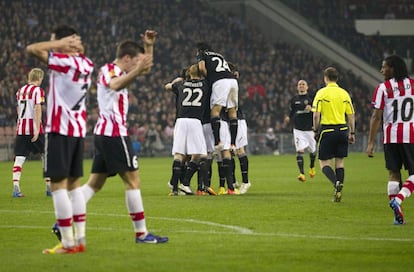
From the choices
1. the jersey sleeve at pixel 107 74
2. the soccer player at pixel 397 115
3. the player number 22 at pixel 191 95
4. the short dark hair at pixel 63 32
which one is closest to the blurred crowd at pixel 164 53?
the player number 22 at pixel 191 95

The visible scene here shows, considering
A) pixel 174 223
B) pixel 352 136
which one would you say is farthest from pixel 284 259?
pixel 352 136

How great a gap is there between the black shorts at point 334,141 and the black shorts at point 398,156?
13.3 ft

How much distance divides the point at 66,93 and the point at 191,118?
8641mm

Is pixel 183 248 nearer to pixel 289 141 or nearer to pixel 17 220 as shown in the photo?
pixel 17 220

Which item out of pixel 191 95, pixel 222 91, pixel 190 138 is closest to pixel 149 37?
pixel 191 95

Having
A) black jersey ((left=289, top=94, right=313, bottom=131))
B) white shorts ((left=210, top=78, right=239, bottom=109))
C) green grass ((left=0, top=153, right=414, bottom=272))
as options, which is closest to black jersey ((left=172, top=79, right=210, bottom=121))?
white shorts ((left=210, top=78, right=239, bottom=109))

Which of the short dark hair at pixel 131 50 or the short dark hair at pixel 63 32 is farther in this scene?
the short dark hair at pixel 131 50

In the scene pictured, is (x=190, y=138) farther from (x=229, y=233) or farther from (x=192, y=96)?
(x=229, y=233)

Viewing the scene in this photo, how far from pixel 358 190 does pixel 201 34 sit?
103 feet

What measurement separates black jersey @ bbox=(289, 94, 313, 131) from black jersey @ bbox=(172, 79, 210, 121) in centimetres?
738

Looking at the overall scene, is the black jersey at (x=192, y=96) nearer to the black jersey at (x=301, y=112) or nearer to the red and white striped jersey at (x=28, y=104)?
the red and white striped jersey at (x=28, y=104)

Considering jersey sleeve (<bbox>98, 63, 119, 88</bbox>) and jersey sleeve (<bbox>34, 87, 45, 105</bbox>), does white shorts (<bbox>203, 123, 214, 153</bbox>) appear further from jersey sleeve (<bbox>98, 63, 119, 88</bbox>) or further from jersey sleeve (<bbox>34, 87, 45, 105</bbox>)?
jersey sleeve (<bbox>98, 63, 119, 88</bbox>)

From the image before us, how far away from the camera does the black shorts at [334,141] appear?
18.5 meters

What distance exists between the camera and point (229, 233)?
13.0 meters
